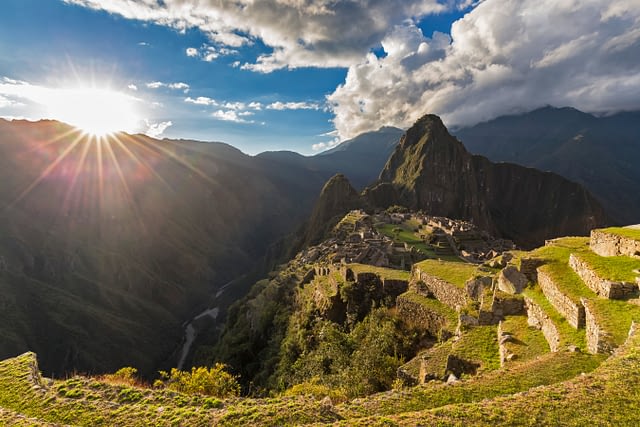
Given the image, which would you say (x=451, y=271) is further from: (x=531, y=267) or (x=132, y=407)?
(x=132, y=407)

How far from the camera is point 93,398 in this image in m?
9.78

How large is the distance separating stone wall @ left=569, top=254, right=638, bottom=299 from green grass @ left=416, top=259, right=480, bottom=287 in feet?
15.4

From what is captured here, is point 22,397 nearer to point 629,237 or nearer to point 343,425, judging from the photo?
point 343,425

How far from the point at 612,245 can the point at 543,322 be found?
403 cm

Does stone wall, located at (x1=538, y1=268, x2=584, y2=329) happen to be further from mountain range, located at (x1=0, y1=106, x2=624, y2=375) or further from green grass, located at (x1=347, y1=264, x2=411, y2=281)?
mountain range, located at (x1=0, y1=106, x2=624, y2=375)

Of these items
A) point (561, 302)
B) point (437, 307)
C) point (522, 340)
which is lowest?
point (437, 307)

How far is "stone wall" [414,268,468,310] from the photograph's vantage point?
1487cm

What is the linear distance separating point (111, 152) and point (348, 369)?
178 m

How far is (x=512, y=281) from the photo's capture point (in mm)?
12797

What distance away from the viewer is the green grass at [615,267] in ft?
30.7

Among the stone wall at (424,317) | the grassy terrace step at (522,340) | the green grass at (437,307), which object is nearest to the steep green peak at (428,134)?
the green grass at (437,307)

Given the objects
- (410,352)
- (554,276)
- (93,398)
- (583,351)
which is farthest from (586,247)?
(93,398)

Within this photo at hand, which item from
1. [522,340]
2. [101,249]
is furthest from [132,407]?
[101,249]

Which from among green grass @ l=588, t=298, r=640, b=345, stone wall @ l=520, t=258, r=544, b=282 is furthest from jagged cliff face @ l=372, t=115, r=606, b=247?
green grass @ l=588, t=298, r=640, b=345
